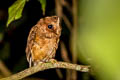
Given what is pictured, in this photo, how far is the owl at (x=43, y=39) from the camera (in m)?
1.36

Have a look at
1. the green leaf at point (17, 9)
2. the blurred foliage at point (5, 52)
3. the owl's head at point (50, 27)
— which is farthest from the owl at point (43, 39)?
the blurred foliage at point (5, 52)

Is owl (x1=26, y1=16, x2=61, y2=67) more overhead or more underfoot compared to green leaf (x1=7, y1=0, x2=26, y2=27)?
more underfoot

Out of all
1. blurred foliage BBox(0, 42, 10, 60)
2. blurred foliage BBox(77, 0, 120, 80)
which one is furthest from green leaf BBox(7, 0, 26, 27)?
blurred foliage BBox(0, 42, 10, 60)

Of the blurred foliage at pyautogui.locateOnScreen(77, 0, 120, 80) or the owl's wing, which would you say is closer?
the blurred foliage at pyautogui.locateOnScreen(77, 0, 120, 80)

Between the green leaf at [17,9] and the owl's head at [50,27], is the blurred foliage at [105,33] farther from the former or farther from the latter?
the owl's head at [50,27]

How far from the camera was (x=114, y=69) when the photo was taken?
257 mm

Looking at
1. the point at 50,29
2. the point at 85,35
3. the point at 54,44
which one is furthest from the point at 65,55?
the point at 85,35

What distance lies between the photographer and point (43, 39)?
1549 mm

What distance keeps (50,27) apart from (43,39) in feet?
0.52

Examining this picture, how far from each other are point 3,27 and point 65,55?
26.5 inches

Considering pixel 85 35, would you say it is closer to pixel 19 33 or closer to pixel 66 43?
pixel 66 43

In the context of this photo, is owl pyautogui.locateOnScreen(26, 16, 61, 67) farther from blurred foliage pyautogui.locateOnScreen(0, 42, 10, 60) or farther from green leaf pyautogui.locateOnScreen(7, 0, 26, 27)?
blurred foliage pyautogui.locateOnScreen(0, 42, 10, 60)

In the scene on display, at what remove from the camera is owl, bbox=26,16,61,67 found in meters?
1.36

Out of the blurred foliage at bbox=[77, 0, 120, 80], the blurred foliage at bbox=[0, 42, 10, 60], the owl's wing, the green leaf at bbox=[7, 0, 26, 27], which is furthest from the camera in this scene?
the blurred foliage at bbox=[0, 42, 10, 60]
